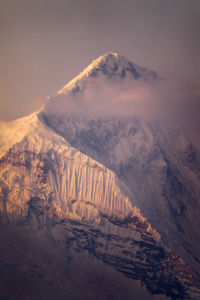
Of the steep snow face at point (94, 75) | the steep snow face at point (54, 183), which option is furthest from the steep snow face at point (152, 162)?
the steep snow face at point (54, 183)

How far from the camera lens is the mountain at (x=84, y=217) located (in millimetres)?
118188

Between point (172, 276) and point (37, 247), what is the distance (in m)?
39.7

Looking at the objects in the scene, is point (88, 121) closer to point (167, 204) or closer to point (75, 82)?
point (75, 82)

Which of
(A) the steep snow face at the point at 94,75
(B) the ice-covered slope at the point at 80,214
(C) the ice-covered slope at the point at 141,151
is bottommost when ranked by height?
(B) the ice-covered slope at the point at 80,214

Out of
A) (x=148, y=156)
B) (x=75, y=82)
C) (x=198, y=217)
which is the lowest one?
(x=198, y=217)

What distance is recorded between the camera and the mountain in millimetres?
118188

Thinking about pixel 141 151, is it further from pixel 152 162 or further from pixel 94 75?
pixel 94 75

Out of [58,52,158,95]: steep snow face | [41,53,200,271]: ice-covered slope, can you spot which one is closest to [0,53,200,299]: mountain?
[41,53,200,271]: ice-covered slope

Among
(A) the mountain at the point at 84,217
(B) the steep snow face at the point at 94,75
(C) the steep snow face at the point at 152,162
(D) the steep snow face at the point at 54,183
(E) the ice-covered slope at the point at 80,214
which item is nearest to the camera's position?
(A) the mountain at the point at 84,217

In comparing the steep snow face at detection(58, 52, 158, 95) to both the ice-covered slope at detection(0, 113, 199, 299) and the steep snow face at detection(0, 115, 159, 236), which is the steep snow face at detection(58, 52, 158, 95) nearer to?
the steep snow face at detection(0, 115, 159, 236)

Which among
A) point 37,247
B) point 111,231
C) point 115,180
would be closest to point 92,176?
point 115,180

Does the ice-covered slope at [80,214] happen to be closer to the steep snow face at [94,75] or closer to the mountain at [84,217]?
the mountain at [84,217]

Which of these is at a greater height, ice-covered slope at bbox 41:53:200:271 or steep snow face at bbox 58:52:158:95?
steep snow face at bbox 58:52:158:95

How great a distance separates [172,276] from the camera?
437ft
